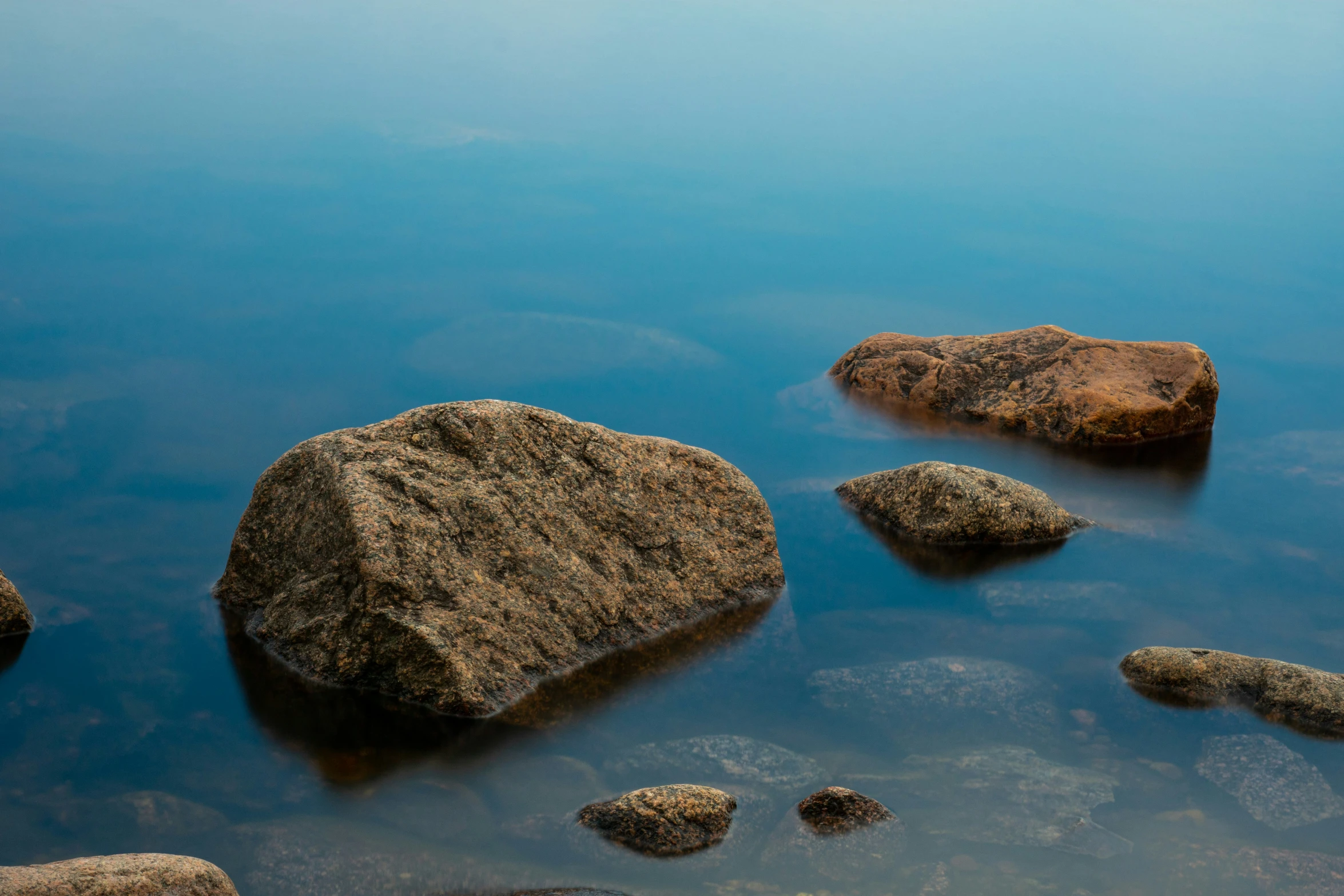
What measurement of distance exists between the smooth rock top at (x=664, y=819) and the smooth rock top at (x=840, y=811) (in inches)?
23.5

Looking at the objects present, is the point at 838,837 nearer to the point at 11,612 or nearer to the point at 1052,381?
the point at 11,612

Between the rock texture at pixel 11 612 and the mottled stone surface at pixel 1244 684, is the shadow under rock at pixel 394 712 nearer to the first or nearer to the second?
the rock texture at pixel 11 612

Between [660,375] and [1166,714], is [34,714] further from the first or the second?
[660,375]

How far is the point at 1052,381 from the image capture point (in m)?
18.0

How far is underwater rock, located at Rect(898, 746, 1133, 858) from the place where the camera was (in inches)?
346

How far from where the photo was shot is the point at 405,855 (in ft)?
27.6

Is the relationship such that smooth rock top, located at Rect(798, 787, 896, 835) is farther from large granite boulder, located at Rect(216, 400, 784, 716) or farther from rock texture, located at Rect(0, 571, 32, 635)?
rock texture, located at Rect(0, 571, 32, 635)

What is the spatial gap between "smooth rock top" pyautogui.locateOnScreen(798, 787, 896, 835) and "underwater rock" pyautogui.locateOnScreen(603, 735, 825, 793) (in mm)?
342


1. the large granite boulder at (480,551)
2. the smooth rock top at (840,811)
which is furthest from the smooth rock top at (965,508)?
the smooth rock top at (840,811)

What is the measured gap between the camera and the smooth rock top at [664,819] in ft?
28.0

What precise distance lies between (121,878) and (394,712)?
3.00 m

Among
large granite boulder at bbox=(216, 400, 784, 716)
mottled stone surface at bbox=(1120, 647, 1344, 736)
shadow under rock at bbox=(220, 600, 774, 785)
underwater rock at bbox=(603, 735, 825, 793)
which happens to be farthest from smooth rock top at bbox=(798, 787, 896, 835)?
mottled stone surface at bbox=(1120, 647, 1344, 736)

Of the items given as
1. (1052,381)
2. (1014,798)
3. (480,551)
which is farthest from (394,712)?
(1052,381)

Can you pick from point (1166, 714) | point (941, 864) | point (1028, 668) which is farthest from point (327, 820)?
point (1166, 714)
